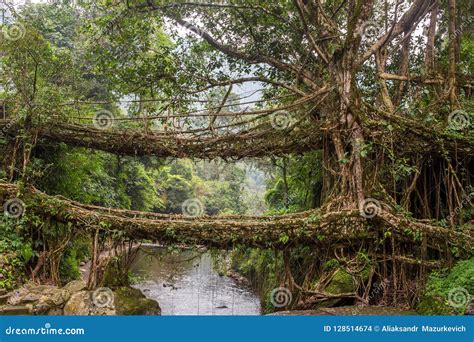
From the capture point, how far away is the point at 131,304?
577 cm

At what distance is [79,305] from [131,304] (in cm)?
72

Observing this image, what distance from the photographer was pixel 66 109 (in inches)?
287

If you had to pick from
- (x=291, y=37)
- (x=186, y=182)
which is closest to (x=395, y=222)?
(x=291, y=37)

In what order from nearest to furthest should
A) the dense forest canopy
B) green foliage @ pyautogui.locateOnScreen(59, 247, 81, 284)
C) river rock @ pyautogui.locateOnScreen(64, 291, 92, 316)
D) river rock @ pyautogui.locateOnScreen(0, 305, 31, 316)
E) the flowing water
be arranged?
river rock @ pyautogui.locateOnScreen(0, 305, 31, 316) < river rock @ pyautogui.locateOnScreen(64, 291, 92, 316) < the dense forest canopy < green foliage @ pyautogui.locateOnScreen(59, 247, 81, 284) < the flowing water

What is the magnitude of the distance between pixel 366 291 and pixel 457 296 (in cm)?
135

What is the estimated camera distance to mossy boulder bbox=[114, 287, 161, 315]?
565cm

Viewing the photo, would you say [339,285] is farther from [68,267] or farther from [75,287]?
[68,267]

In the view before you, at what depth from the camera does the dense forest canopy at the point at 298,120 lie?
5.46 m

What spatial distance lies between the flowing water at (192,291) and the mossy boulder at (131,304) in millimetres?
866

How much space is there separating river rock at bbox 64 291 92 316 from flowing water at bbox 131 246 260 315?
1.47 m

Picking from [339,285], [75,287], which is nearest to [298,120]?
[339,285]

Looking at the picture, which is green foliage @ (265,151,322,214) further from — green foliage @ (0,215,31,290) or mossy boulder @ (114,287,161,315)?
green foliage @ (0,215,31,290)

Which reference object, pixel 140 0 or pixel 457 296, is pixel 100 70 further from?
pixel 457 296

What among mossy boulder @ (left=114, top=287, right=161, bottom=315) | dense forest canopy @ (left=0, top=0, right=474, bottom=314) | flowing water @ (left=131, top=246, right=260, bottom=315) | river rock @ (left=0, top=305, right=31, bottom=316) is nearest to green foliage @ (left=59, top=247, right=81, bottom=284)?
dense forest canopy @ (left=0, top=0, right=474, bottom=314)
